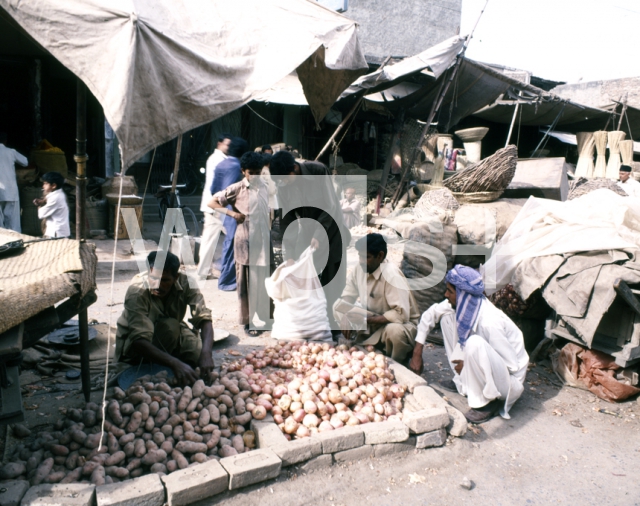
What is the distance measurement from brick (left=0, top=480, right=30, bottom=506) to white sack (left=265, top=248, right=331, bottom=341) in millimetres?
2415

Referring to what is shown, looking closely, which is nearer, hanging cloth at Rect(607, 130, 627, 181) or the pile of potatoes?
the pile of potatoes

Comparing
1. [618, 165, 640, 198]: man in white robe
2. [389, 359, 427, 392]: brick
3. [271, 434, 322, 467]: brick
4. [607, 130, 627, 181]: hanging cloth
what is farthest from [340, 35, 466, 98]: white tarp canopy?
[271, 434, 322, 467]: brick

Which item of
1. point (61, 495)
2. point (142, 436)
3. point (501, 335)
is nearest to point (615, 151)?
point (501, 335)

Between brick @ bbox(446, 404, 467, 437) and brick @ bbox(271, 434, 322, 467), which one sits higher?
brick @ bbox(271, 434, 322, 467)

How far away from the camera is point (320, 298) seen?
14.7 feet

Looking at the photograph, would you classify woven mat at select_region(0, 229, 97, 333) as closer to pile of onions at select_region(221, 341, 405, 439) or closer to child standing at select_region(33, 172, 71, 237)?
pile of onions at select_region(221, 341, 405, 439)

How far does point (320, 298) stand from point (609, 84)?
17.6 meters

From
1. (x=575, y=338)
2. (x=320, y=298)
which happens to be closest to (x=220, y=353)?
(x=320, y=298)

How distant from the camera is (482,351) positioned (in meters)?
3.67

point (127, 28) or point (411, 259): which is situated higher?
point (127, 28)

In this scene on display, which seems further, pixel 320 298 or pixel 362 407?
pixel 320 298

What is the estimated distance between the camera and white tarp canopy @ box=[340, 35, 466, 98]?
8.20m

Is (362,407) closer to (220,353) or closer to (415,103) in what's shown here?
(220,353)

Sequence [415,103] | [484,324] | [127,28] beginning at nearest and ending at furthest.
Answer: [127,28] < [484,324] < [415,103]
